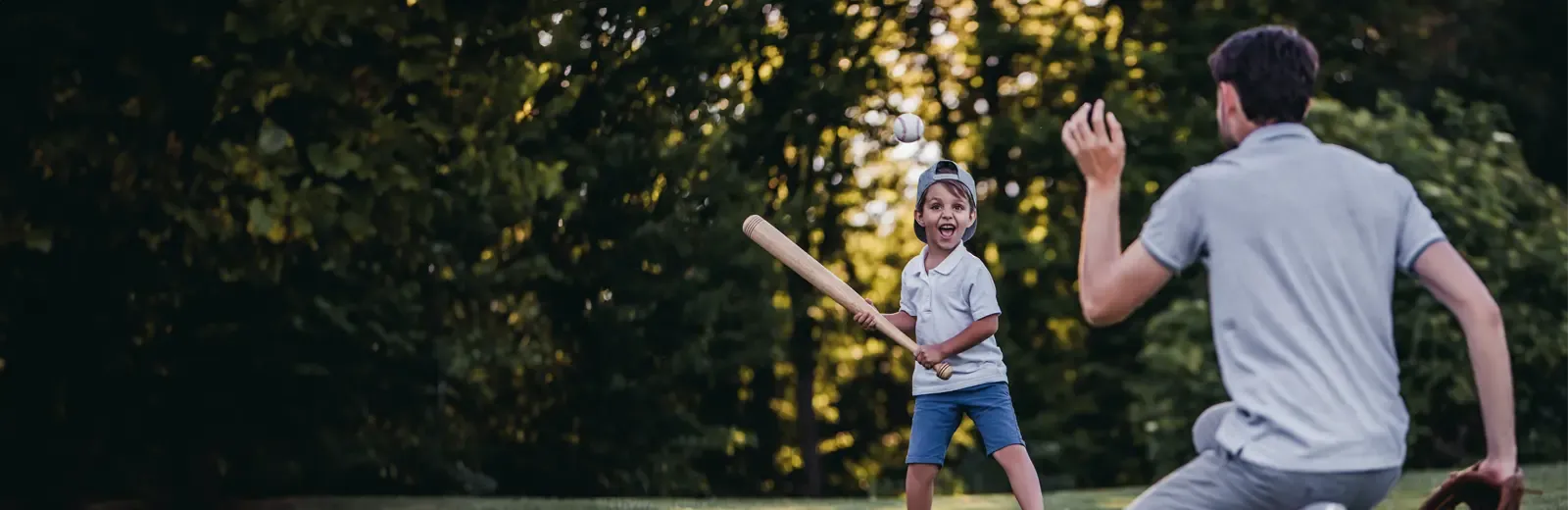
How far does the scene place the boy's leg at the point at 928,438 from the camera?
6676 millimetres

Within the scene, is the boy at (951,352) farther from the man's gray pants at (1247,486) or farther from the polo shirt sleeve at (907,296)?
the man's gray pants at (1247,486)

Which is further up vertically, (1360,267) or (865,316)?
(1360,267)

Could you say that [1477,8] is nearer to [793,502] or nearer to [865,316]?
[793,502]

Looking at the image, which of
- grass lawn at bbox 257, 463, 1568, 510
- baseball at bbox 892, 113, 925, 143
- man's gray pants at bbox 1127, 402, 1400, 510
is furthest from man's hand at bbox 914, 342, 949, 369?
grass lawn at bbox 257, 463, 1568, 510

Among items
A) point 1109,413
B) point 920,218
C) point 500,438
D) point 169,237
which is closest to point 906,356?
point 1109,413

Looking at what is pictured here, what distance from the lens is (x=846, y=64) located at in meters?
22.0

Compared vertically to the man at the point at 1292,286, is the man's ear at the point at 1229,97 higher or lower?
higher

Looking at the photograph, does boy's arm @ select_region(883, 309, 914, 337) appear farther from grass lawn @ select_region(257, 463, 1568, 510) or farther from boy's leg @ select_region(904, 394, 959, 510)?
Answer: grass lawn @ select_region(257, 463, 1568, 510)

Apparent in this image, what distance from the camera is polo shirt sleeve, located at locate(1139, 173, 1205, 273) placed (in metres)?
3.38

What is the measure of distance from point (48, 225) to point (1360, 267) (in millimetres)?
8913

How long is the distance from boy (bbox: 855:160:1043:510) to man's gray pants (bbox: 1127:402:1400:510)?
304 centimetres

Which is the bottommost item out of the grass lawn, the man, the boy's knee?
the grass lawn

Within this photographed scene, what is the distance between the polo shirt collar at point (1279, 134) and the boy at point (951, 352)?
315 cm

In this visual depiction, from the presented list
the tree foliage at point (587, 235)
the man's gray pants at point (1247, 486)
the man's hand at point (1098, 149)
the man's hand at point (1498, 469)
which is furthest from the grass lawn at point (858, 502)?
the man's hand at point (1098, 149)
